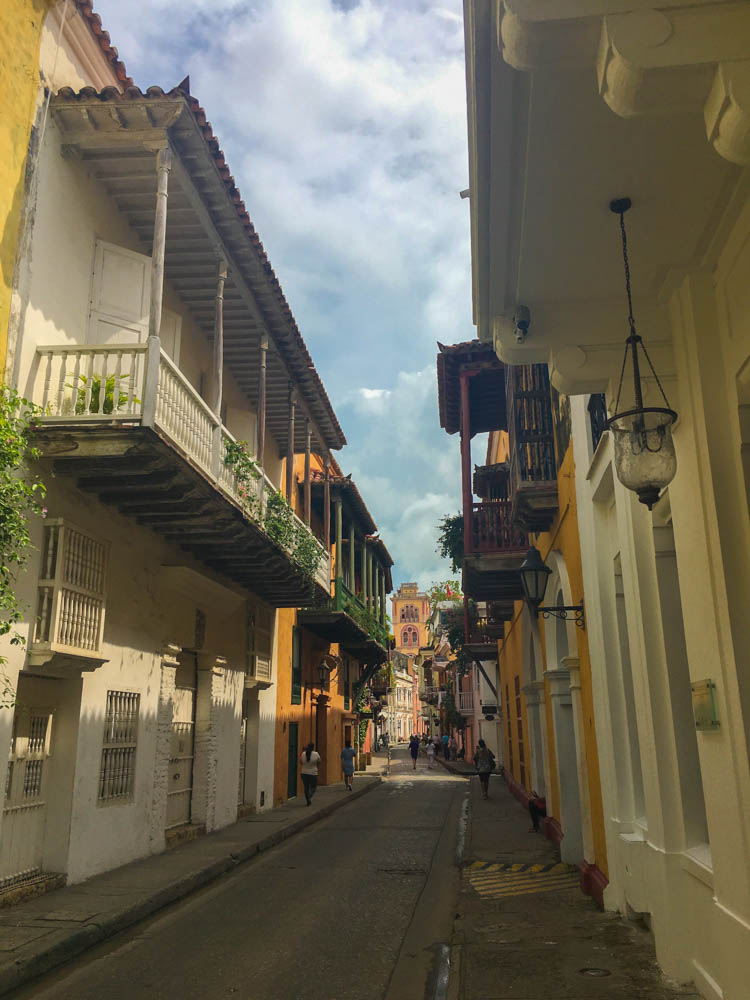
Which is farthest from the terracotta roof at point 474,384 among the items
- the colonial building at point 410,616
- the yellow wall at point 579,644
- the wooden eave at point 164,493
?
the colonial building at point 410,616

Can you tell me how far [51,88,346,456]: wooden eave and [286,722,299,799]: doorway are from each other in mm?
9068

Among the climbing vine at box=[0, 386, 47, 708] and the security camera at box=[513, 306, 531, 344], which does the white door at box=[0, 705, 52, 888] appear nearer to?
the climbing vine at box=[0, 386, 47, 708]

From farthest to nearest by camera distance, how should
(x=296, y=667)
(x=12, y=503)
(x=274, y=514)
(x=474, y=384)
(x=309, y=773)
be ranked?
(x=296, y=667) → (x=309, y=773) → (x=474, y=384) → (x=274, y=514) → (x=12, y=503)

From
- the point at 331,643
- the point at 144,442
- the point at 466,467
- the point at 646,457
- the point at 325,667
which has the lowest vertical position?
the point at 646,457

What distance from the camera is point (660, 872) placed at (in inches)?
222

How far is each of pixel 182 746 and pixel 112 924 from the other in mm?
5580

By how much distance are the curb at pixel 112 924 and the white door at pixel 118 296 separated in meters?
6.39

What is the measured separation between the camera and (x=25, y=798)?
846 centimetres

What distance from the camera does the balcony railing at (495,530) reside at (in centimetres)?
1335

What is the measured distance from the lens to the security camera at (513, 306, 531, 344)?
16.9 ft

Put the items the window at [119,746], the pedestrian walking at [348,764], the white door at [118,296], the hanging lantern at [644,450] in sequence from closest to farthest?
the hanging lantern at [644,450], the white door at [118,296], the window at [119,746], the pedestrian walking at [348,764]

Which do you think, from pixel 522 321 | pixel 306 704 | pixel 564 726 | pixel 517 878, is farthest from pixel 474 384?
pixel 306 704

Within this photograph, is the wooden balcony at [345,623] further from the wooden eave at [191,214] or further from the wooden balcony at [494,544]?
the wooden eave at [191,214]

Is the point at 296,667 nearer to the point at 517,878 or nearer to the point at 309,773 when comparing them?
the point at 309,773
